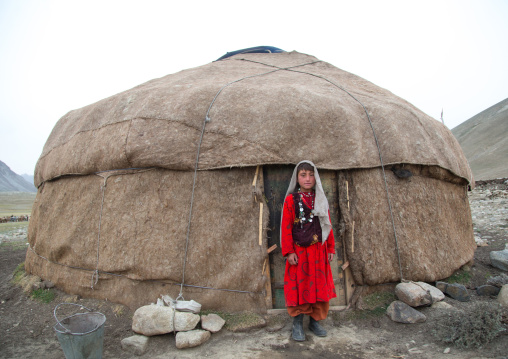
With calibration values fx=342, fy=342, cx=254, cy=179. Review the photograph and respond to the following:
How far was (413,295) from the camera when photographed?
353 centimetres

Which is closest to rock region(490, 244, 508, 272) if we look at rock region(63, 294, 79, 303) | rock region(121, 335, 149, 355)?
rock region(121, 335, 149, 355)

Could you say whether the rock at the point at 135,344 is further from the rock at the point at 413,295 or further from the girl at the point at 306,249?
the rock at the point at 413,295

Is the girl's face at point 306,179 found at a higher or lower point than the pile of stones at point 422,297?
higher

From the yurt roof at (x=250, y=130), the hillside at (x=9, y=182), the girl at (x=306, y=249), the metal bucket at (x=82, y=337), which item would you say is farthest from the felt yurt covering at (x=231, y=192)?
the hillside at (x=9, y=182)

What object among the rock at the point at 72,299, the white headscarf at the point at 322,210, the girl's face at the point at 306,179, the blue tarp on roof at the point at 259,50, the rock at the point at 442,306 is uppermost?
the blue tarp on roof at the point at 259,50

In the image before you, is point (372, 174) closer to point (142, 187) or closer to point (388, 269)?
point (388, 269)

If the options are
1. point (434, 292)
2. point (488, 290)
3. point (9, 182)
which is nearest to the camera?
point (434, 292)

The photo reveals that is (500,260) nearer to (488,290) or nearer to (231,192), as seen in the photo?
(488,290)

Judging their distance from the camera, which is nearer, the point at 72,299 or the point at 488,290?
the point at 488,290

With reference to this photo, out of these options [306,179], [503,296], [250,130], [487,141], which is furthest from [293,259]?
[487,141]

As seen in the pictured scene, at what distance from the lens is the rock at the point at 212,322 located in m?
3.31

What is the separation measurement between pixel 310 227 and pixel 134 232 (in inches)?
77.1

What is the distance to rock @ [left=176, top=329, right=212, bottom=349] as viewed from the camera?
10.2ft

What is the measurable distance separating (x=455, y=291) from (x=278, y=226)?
2114mm
